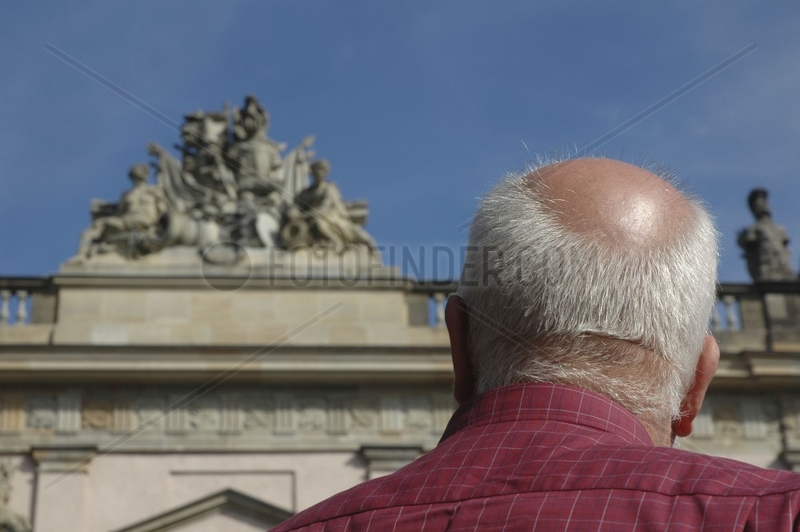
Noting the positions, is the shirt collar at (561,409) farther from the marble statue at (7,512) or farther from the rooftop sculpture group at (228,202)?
the rooftop sculpture group at (228,202)

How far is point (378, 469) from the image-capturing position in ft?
45.6

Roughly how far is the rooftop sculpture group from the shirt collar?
1359cm

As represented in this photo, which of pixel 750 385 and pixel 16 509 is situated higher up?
pixel 750 385

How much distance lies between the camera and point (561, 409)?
1688 millimetres

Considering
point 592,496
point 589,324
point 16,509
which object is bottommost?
point 16,509

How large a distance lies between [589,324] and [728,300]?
14440 millimetres

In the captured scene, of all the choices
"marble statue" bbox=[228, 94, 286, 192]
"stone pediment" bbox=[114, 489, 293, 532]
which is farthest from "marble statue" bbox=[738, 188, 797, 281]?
"stone pediment" bbox=[114, 489, 293, 532]

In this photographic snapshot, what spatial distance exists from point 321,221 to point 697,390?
44.4 ft

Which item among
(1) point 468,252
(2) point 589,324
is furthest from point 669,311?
(1) point 468,252

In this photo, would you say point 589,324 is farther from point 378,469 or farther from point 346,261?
point 346,261

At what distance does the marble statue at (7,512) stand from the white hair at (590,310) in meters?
12.1

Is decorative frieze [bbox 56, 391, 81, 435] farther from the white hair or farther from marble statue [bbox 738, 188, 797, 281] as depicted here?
the white hair

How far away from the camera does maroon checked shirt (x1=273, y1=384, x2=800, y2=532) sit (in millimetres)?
1452

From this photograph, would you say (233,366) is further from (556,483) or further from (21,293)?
(556,483)
